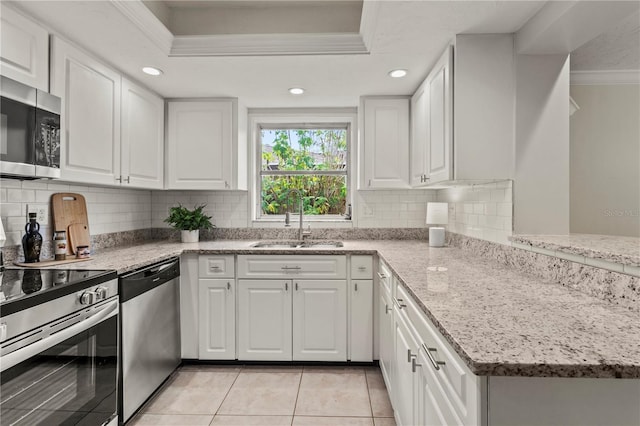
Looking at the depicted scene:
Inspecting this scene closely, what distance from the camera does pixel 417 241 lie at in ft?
10.7

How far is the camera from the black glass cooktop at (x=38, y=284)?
1.29 metres

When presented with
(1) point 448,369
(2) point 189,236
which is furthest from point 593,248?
(2) point 189,236

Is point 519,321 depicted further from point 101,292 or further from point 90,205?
point 90,205

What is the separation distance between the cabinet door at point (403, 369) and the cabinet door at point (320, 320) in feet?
2.70

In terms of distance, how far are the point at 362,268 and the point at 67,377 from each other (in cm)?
187

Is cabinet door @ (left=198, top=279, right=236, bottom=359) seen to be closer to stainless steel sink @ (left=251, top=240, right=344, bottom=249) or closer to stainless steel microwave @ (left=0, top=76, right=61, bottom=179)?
stainless steel sink @ (left=251, top=240, right=344, bottom=249)

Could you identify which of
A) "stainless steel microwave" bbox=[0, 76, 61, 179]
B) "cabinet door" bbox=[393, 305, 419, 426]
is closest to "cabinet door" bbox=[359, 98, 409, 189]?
"cabinet door" bbox=[393, 305, 419, 426]

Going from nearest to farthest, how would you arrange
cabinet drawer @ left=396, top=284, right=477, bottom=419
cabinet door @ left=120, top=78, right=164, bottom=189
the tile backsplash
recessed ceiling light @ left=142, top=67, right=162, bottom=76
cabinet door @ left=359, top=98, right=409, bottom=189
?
cabinet drawer @ left=396, top=284, right=477, bottom=419, the tile backsplash, recessed ceiling light @ left=142, top=67, right=162, bottom=76, cabinet door @ left=120, top=78, right=164, bottom=189, cabinet door @ left=359, top=98, right=409, bottom=189

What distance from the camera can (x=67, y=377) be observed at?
153cm

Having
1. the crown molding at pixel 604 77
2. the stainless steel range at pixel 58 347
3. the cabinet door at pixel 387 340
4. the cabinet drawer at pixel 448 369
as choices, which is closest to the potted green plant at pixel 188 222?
the stainless steel range at pixel 58 347

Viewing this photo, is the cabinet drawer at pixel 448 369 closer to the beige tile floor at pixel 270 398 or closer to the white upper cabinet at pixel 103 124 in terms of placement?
the beige tile floor at pixel 270 398

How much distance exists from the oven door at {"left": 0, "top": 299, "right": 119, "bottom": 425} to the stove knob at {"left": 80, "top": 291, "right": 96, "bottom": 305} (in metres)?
0.08

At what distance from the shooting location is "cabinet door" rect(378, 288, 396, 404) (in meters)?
2.06

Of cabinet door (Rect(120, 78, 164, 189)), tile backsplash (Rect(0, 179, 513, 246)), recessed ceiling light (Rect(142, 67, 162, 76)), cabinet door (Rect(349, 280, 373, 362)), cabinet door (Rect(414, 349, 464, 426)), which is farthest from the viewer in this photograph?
cabinet door (Rect(349, 280, 373, 362))
